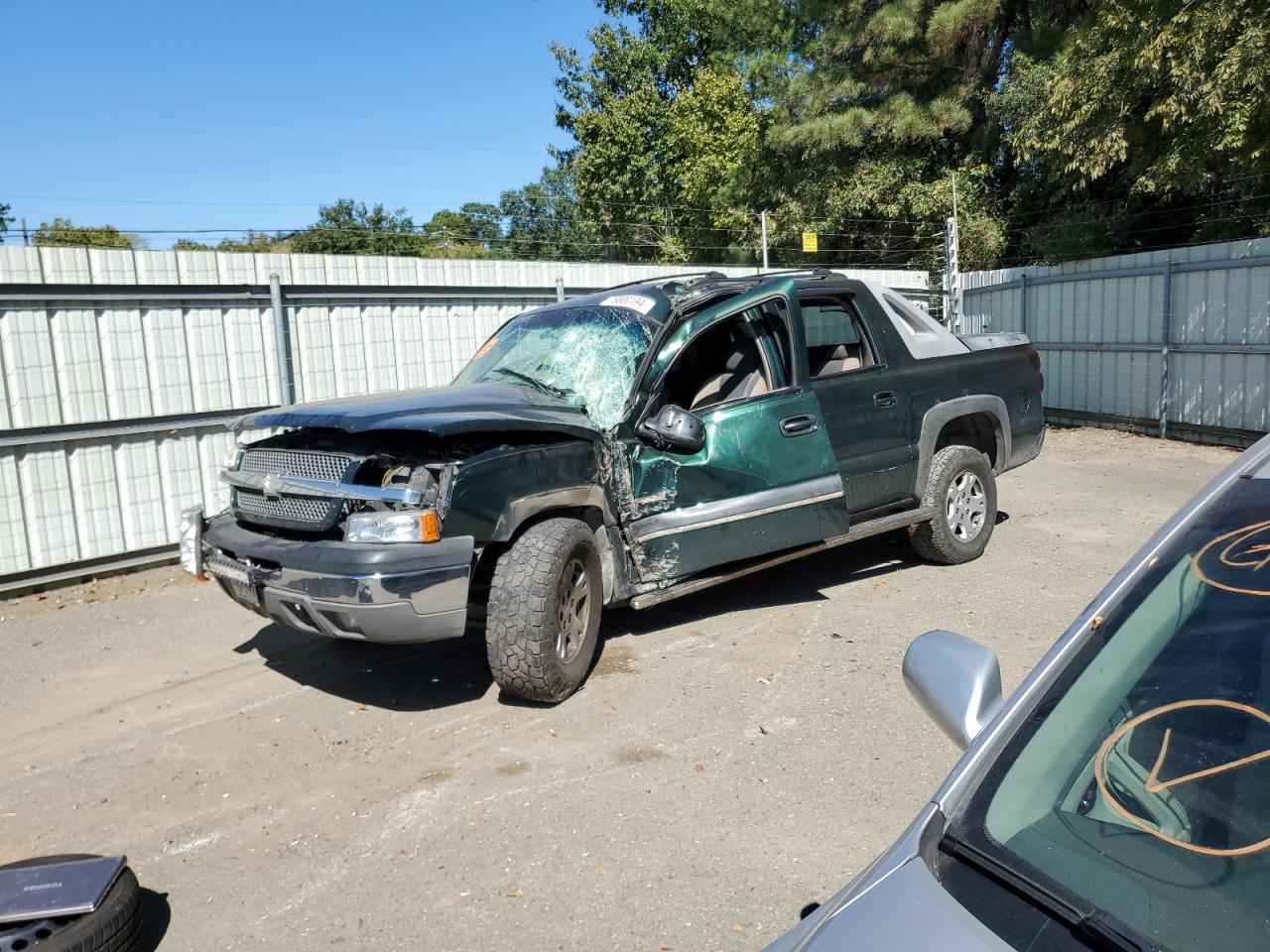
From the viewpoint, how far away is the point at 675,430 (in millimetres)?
5102

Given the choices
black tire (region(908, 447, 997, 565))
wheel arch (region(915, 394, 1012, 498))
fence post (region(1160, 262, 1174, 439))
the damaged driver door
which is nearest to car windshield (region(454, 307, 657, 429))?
the damaged driver door

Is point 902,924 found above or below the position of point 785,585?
above

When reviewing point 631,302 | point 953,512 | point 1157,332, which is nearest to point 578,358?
point 631,302

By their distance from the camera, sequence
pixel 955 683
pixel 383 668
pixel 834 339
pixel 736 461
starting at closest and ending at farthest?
pixel 955 683 < pixel 736 461 < pixel 383 668 < pixel 834 339

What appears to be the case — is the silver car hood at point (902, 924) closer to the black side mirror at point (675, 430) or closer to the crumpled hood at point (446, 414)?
the crumpled hood at point (446, 414)

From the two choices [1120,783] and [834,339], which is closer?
[1120,783]

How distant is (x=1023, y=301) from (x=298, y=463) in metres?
13.3

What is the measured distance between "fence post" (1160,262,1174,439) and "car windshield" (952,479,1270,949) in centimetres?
1204

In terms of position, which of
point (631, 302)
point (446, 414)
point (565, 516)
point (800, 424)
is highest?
point (631, 302)

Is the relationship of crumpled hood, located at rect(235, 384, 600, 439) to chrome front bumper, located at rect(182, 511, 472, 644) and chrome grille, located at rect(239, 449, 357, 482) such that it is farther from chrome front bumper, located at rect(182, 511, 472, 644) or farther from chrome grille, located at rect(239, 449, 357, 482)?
chrome front bumper, located at rect(182, 511, 472, 644)

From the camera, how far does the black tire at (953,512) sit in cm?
664

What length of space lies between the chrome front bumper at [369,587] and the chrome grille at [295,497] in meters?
0.12

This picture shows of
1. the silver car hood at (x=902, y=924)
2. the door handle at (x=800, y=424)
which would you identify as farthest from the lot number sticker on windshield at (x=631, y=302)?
the silver car hood at (x=902, y=924)

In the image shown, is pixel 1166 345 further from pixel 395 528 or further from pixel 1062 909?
pixel 1062 909
